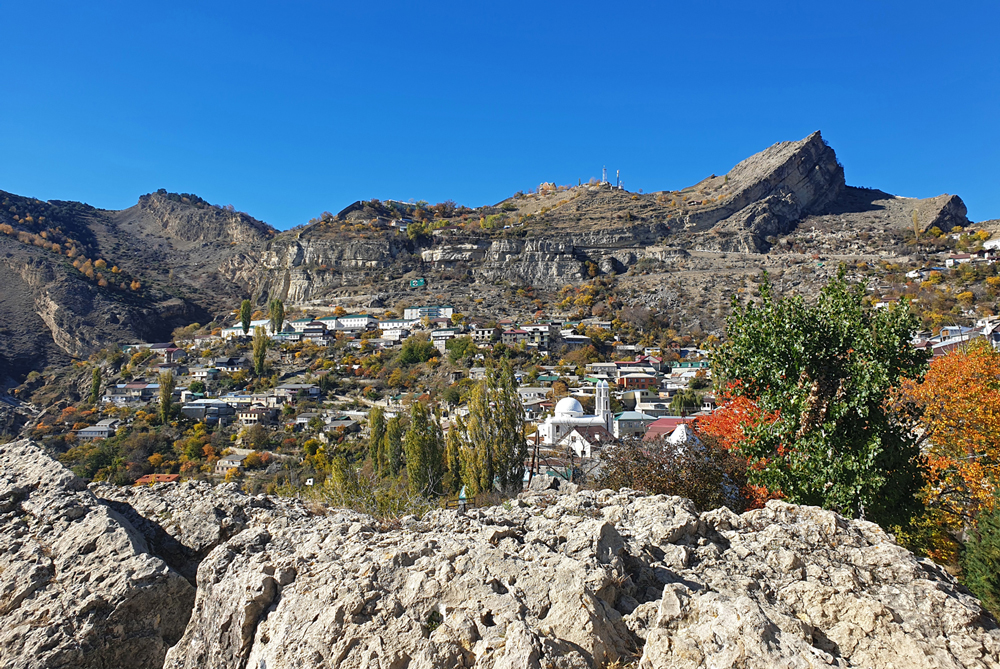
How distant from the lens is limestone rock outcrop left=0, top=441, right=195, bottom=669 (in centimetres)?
363

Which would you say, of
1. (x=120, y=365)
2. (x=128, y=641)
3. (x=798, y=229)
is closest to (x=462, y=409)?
(x=128, y=641)

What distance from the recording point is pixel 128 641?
3.87 meters

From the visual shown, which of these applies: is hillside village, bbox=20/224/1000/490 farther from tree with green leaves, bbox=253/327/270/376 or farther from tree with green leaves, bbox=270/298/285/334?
tree with green leaves, bbox=270/298/285/334

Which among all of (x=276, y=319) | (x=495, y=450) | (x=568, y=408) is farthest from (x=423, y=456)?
(x=276, y=319)

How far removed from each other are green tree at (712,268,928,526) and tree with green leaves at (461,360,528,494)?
31.3 feet

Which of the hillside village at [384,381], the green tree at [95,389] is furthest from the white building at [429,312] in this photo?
the green tree at [95,389]

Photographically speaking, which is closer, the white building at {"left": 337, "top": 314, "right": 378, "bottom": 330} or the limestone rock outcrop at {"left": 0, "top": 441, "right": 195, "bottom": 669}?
the limestone rock outcrop at {"left": 0, "top": 441, "right": 195, "bottom": 669}

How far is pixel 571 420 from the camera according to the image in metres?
29.5

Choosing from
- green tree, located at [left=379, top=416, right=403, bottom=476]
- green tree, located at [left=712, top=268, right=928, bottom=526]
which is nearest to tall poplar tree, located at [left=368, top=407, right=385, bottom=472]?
green tree, located at [left=379, top=416, right=403, bottom=476]

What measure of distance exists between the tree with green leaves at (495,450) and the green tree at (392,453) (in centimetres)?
898

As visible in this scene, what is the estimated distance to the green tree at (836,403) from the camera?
6648mm

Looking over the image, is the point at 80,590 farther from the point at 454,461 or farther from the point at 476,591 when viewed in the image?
the point at 454,461

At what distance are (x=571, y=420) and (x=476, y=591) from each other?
26.6 meters

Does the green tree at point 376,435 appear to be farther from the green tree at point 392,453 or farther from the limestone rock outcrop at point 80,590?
the limestone rock outcrop at point 80,590
